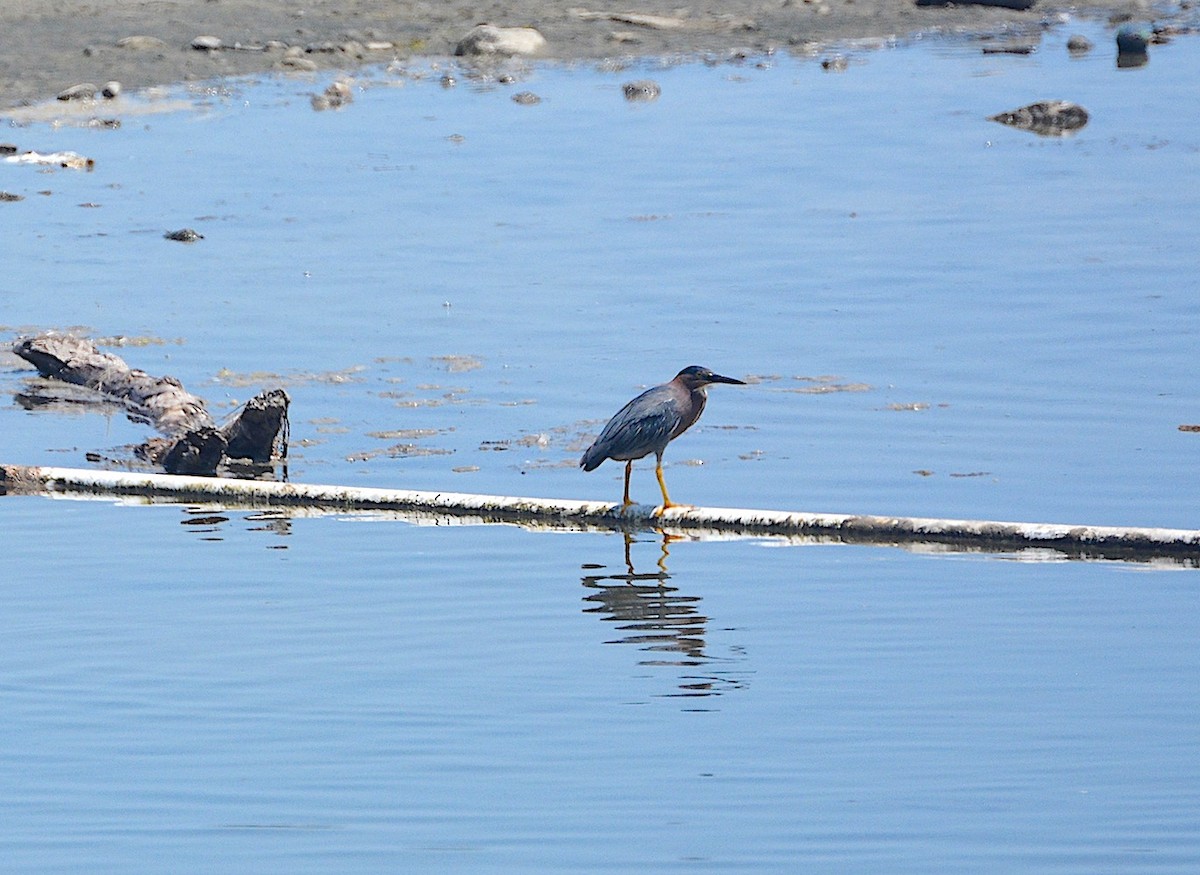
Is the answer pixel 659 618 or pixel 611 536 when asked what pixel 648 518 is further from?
pixel 659 618

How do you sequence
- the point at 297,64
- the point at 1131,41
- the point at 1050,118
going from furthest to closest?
the point at 1131,41, the point at 297,64, the point at 1050,118

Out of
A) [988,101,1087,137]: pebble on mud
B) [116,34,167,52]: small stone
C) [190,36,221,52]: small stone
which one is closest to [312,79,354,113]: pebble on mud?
[190,36,221,52]: small stone

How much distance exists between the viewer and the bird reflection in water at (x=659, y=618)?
767cm

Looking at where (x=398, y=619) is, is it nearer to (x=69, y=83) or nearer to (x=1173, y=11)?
(x=69, y=83)

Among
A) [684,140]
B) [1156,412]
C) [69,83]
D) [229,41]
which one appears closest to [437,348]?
[1156,412]

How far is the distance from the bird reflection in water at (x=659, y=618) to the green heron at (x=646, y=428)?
0.41 m

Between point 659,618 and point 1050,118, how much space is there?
1411 cm

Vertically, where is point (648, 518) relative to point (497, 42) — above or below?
below

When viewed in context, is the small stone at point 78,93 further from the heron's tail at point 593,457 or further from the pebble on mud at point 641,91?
the heron's tail at point 593,457

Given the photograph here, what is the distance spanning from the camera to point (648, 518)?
9.20m

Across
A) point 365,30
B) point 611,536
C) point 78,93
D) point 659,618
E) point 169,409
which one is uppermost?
point 365,30

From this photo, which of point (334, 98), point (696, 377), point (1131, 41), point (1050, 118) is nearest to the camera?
point (696, 377)

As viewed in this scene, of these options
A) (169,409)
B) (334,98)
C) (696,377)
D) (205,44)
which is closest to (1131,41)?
(334,98)

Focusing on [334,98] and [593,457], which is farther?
[334,98]
